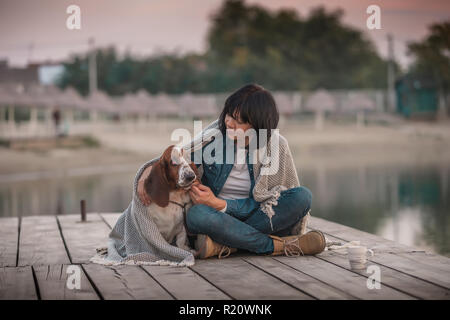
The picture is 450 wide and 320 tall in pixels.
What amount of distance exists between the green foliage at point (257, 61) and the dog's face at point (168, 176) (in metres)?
39.0

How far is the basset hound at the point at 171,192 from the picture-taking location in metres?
3.51

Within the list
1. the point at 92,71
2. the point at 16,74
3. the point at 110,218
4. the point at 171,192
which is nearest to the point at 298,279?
the point at 171,192

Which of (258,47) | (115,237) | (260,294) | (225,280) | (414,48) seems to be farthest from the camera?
(258,47)

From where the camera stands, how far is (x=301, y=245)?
12.7 ft

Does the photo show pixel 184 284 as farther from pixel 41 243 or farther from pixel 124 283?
pixel 41 243

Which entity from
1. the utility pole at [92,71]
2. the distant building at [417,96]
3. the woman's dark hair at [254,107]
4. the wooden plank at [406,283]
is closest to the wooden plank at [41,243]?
the woman's dark hair at [254,107]

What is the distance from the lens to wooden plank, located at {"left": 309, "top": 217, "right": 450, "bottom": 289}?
3330 mm

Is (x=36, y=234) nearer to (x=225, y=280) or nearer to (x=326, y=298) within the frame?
(x=225, y=280)

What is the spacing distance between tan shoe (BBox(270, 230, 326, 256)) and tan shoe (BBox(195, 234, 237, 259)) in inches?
10.9

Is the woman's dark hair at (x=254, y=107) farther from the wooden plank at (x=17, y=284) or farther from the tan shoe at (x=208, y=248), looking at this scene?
the wooden plank at (x=17, y=284)

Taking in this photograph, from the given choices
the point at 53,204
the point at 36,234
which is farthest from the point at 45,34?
the point at 36,234

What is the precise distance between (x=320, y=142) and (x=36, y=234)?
22180mm

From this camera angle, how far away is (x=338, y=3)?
1908 inches

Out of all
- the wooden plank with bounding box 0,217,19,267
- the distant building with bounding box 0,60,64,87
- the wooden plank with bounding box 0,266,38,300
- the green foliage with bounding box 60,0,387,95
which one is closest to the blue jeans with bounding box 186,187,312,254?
the wooden plank with bounding box 0,266,38,300
